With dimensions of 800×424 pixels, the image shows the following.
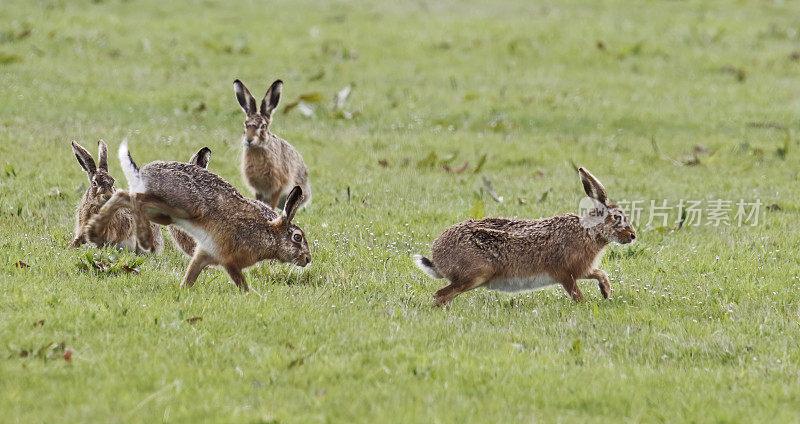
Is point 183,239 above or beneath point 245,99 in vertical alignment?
beneath

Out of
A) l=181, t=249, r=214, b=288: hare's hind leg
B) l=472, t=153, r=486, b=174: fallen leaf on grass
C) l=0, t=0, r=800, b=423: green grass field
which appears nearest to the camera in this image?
l=0, t=0, r=800, b=423: green grass field

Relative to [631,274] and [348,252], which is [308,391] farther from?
[631,274]

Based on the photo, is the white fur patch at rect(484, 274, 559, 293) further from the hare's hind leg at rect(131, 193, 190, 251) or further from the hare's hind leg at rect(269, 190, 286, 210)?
the hare's hind leg at rect(269, 190, 286, 210)

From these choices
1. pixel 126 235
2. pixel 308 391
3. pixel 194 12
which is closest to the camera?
pixel 308 391

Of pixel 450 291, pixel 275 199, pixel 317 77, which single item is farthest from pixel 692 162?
pixel 450 291

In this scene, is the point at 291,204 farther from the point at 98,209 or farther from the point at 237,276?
the point at 98,209

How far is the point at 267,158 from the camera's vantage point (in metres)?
13.8

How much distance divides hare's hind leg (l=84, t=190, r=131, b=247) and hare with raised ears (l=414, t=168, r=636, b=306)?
292 cm

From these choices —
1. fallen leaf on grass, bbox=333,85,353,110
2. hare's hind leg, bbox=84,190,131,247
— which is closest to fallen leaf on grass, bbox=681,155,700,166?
fallen leaf on grass, bbox=333,85,353,110

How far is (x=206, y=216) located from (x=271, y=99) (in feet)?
15.5

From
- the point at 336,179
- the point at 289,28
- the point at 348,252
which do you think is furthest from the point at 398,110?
the point at 348,252

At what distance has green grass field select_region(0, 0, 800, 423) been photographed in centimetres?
702

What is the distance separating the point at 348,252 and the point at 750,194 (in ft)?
24.2

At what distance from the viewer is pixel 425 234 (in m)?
12.1
